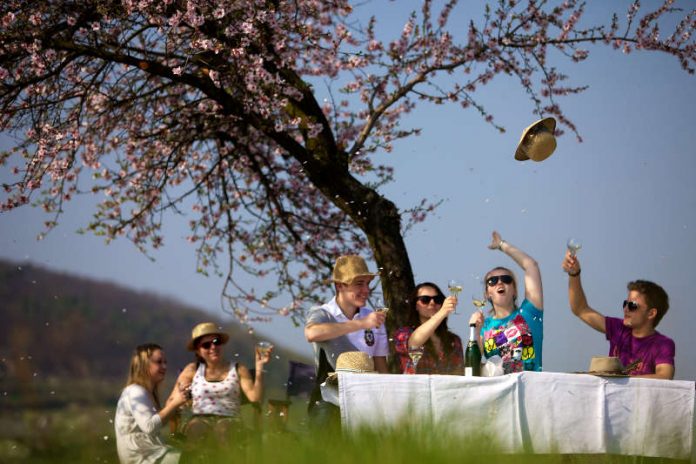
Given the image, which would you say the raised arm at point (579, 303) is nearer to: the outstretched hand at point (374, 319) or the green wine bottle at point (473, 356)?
the green wine bottle at point (473, 356)

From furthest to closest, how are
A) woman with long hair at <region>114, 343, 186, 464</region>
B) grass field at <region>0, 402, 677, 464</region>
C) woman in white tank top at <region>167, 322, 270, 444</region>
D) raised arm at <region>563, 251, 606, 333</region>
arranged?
raised arm at <region>563, 251, 606, 333</region>
woman in white tank top at <region>167, 322, 270, 444</region>
woman with long hair at <region>114, 343, 186, 464</region>
grass field at <region>0, 402, 677, 464</region>

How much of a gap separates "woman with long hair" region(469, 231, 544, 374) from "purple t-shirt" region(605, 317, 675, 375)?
0.57 m

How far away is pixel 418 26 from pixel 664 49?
252 centimetres

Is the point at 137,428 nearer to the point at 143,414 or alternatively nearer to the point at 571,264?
the point at 143,414

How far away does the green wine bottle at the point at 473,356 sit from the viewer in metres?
5.09

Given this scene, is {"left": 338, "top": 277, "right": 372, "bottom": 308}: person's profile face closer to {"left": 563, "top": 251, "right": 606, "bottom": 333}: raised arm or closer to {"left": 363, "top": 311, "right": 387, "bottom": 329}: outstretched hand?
{"left": 363, "top": 311, "right": 387, "bottom": 329}: outstretched hand

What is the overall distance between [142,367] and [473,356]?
1.76 m

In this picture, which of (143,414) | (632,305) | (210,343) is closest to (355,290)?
(210,343)

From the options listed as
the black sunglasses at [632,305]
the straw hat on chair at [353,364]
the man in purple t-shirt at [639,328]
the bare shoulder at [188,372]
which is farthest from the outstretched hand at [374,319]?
the black sunglasses at [632,305]

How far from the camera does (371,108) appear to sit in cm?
948

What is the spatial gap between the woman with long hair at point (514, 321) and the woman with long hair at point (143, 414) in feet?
5.82

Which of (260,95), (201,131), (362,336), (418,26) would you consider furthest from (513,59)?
(362,336)

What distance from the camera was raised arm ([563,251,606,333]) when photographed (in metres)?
5.64

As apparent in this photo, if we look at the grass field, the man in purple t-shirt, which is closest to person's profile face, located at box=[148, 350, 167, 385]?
the grass field
